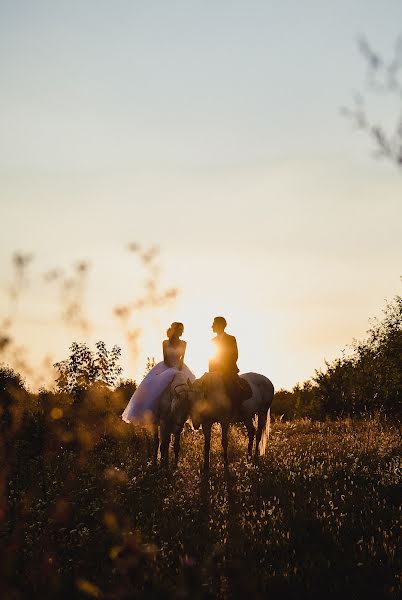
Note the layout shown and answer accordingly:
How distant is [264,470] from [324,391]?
19.3 metres

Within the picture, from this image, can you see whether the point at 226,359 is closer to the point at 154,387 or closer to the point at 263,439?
the point at 154,387

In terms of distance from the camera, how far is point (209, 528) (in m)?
7.42

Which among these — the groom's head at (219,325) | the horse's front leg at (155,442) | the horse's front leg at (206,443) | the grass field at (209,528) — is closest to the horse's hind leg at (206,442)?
the horse's front leg at (206,443)

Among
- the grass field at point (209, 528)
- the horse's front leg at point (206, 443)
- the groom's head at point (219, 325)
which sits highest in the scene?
the groom's head at point (219, 325)

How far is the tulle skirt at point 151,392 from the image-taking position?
13.8 metres

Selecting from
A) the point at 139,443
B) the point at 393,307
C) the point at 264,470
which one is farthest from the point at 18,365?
the point at 393,307

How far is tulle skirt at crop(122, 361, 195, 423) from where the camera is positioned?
13.8 m

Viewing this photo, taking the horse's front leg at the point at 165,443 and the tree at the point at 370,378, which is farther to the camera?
the tree at the point at 370,378

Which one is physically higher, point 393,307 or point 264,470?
point 393,307

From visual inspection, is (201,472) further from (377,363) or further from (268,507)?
(377,363)

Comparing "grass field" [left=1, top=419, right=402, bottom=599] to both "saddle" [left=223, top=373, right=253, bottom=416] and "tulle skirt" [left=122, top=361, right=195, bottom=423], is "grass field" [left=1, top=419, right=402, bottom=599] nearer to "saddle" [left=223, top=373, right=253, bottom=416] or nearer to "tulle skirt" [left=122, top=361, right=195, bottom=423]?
"tulle skirt" [left=122, top=361, right=195, bottom=423]

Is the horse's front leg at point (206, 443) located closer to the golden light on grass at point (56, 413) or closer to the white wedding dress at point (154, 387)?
the white wedding dress at point (154, 387)

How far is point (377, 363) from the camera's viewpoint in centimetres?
2217

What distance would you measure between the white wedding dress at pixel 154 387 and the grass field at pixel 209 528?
3.44ft
